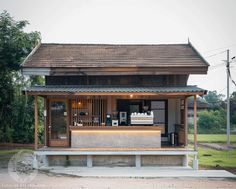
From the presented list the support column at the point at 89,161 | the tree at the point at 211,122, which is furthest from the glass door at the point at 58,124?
the tree at the point at 211,122

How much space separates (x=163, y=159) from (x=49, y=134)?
5582mm

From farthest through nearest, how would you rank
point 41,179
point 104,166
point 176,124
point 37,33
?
point 37,33 → point 176,124 → point 104,166 → point 41,179

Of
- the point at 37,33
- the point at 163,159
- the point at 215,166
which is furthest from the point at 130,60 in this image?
the point at 37,33

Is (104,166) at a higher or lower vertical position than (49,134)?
lower

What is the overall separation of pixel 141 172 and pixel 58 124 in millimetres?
5000

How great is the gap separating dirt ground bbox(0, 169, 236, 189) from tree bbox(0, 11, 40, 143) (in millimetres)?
11591

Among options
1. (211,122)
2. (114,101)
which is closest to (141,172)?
(114,101)

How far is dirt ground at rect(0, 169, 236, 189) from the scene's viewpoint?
13.1m

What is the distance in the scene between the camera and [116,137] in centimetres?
1788

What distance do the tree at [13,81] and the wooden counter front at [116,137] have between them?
31.3 feet

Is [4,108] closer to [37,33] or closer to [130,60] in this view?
[37,33]

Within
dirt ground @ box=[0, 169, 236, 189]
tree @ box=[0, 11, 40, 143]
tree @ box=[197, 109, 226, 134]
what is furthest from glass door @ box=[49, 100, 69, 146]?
tree @ box=[197, 109, 226, 134]

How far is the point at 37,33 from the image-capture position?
26.9 meters

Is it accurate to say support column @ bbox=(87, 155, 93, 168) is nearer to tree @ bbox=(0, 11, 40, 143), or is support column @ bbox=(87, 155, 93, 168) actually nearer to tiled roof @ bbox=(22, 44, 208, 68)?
tiled roof @ bbox=(22, 44, 208, 68)
